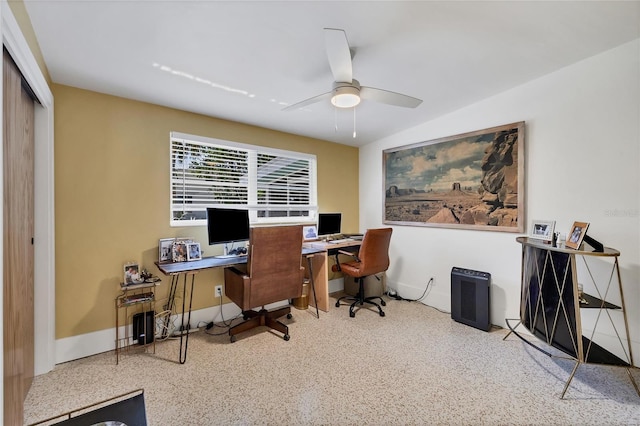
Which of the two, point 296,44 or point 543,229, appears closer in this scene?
point 296,44

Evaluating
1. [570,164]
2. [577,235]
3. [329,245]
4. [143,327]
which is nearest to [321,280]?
[329,245]

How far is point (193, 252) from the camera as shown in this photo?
2.72 metres

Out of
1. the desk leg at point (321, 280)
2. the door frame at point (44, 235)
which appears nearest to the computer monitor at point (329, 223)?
the desk leg at point (321, 280)

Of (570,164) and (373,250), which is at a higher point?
(570,164)

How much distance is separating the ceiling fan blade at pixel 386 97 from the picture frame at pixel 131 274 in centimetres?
242

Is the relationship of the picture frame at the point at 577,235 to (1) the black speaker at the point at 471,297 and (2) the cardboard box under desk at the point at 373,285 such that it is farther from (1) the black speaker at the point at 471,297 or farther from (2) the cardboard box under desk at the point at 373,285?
(2) the cardboard box under desk at the point at 373,285

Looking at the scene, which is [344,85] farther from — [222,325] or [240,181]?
[222,325]

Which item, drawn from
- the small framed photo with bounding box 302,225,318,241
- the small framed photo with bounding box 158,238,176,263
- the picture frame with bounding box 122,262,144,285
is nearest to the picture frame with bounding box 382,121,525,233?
the small framed photo with bounding box 302,225,318,241

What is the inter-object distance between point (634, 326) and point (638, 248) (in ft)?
1.99

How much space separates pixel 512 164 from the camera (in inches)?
108

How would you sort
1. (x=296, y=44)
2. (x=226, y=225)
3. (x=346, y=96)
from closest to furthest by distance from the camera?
(x=296, y=44) < (x=346, y=96) < (x=226, y=225)

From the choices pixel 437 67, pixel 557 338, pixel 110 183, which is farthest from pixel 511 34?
pixel 110 183

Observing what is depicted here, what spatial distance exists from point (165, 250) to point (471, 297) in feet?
10.2

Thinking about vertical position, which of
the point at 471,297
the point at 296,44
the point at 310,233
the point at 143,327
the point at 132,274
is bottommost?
the point at 143,327
